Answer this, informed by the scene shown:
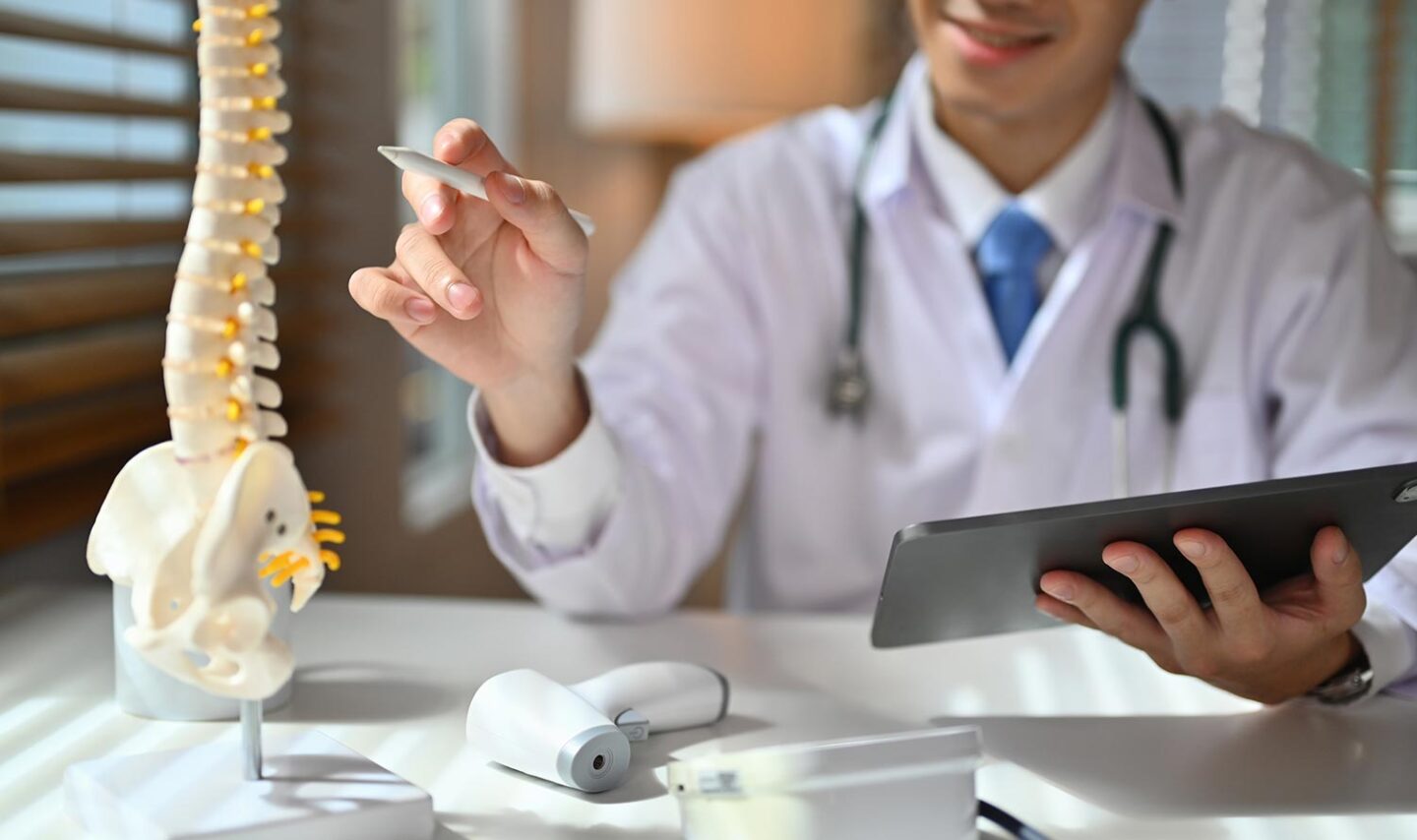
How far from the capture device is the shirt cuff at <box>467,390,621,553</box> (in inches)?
40.4

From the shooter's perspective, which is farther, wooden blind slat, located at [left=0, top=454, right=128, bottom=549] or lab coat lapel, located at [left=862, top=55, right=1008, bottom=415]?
lab coat lapel, located at [left=862, top=55, right=1008, bottom=415]

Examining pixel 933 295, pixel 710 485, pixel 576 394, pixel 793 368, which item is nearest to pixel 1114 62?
pixel 933 295

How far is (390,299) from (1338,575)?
59 cm

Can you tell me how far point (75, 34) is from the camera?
1.18 meters

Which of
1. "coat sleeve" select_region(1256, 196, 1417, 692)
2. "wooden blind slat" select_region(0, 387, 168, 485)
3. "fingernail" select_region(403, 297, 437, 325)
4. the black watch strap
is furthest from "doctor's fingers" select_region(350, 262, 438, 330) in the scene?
"coat sleeve" select_region(1256, 196, 1417, 692)

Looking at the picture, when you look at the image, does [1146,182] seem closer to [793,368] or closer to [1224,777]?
[793,368]

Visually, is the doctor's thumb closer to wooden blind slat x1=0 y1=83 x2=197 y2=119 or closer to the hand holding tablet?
the hand holding tablet

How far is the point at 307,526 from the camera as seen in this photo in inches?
25.2

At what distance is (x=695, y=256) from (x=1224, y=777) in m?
0.83

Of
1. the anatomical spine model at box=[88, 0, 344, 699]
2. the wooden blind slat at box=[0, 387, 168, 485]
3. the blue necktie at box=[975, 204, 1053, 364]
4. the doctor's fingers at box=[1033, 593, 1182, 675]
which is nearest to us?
the anatomical spine model at box=[88, 0, 344, 699]

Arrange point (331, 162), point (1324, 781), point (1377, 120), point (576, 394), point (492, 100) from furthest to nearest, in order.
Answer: point (1377, 120)
point (492, 100)
point (331, 162)
point (576, 394)
point (1324, 781)

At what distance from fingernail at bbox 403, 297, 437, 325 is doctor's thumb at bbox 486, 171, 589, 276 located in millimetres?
68

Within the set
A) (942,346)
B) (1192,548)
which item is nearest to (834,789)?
(1192,548)

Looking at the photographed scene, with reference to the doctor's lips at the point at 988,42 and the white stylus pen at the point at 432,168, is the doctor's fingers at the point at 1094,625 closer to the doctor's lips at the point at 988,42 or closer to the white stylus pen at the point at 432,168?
the white stylus pen at the point at 432,168
